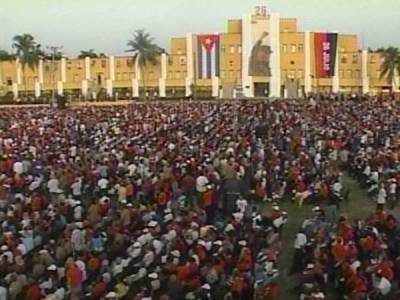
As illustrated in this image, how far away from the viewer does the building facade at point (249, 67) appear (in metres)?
88.7

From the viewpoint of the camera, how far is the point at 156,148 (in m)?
26.0

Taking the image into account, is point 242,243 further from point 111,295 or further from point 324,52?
point 324,52

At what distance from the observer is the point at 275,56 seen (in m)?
89.8

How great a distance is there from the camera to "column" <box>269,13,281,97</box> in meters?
89.2

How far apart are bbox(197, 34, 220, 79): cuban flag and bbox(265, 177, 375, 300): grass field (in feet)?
214

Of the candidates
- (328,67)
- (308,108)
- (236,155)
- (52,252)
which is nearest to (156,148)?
(236,155)

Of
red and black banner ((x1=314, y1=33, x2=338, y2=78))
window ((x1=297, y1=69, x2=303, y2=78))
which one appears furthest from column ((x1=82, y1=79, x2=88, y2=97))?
red and black banner ((x1=314, y1=33, x2=338, y2=78))

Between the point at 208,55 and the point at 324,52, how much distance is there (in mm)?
12817

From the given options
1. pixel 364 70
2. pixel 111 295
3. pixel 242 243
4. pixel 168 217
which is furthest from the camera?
pixel 364 70

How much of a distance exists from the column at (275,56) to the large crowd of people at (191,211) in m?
56.0


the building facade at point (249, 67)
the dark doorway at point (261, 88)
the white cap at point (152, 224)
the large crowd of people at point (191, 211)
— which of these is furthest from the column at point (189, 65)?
the white cap at point (152, 224)

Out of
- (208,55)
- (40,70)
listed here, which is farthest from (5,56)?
(208,55)

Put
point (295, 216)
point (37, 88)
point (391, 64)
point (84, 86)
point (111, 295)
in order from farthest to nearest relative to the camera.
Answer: point (37, 88)
point (84, 86)
point (391, 64)
point (295, 216)
point (111, 295)

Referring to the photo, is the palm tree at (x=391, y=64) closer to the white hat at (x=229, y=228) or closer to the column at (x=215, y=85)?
the column at (x=215, y=85)
